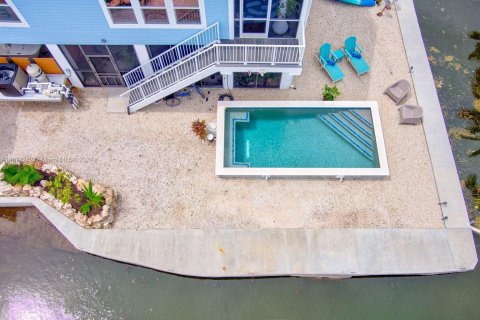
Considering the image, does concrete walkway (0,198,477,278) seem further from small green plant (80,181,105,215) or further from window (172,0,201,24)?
window (172,0,201,24)

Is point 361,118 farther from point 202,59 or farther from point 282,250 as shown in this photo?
point 202,59

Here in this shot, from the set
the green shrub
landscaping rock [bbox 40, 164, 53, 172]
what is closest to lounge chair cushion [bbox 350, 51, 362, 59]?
the green shrub

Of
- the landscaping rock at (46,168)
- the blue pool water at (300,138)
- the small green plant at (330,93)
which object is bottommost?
the landscaping rock at (46,168)

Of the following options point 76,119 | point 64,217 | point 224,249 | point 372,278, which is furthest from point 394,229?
point 76,119

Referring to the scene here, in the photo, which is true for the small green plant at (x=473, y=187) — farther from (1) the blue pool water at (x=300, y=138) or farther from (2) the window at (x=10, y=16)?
(2) the window at (x=10, y=16)

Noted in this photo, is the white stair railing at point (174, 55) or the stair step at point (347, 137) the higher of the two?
the white stair railing at point (174, 55)

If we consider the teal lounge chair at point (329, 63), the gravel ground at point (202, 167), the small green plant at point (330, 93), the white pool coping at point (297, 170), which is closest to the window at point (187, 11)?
the white pool coping at point (297, 170)
